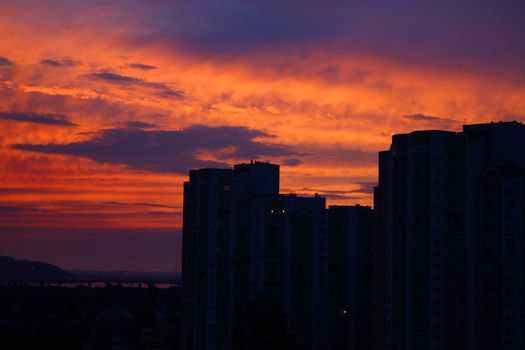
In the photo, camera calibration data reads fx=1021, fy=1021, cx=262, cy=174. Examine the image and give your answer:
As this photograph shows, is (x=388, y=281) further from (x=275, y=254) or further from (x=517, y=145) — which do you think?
(x=275, y=254)

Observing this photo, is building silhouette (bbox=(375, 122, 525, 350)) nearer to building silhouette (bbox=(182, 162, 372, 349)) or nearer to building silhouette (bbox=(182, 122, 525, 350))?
building silhouette (bbox=(182, 122, 525, 350))

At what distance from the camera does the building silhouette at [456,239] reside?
124m

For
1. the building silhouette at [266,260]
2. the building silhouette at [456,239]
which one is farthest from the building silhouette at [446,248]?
the building silhouette at [266,260]

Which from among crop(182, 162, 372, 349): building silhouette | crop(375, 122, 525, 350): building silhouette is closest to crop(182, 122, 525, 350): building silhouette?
crop(375, 122, 525, 350): building silhouette

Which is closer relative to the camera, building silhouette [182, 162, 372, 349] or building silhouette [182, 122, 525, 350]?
building silhouette [182, 122, 525, 350]

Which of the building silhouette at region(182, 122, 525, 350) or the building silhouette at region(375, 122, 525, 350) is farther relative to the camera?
the building silhouette at region(182, 122, 525, 350)

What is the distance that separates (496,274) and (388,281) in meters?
14.8

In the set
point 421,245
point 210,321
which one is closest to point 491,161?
point 421,245

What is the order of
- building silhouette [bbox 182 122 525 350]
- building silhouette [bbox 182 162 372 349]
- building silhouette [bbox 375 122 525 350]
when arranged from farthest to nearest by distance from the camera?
building silhouette [bbox 182 162 372 349], building silhouette [bbox 182 122 525 350], building silhouette [bbox 375 122 525 350]

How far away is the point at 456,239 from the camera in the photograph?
5027 inches

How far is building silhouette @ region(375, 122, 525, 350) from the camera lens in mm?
123812

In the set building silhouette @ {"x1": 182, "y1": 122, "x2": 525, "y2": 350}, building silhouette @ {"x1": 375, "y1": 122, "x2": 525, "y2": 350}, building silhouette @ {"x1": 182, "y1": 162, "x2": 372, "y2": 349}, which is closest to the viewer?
building silhouette @ {"x1": 375, "y1": 122, "x2": 525, "y2": 350}

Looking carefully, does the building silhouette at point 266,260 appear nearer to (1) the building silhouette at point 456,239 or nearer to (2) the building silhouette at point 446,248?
(2) the building silhouette at point 446,248

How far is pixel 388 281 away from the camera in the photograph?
132750mm
